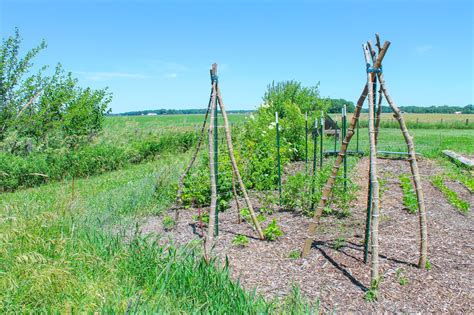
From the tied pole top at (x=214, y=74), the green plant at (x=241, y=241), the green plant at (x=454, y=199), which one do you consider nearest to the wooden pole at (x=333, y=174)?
the green plant at (x=241, y=241)

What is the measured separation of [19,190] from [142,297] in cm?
952

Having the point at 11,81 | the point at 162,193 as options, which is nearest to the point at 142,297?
the point at 162,193

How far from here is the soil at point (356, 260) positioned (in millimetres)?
3815

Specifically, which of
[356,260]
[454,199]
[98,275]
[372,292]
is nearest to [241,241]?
[356,260]

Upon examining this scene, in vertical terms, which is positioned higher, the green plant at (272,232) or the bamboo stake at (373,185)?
the bamboo stake at (373,185)

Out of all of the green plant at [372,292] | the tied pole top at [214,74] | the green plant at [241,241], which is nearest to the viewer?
the green plant at [372,292]

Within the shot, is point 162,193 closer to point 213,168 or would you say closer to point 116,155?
point 213,168

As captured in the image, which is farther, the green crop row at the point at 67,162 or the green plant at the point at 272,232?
the green crop row at the point at 67,162

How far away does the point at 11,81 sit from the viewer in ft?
45.6

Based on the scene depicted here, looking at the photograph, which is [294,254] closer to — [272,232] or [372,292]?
[272,232]

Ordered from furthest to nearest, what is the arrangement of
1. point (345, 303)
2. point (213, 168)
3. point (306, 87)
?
point (306, 87), point (213, 168), point (345, 303)

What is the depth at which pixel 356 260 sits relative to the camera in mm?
4617

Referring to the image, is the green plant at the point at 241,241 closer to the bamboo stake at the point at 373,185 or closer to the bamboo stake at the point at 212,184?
the bamboo stake at the point at 212,184

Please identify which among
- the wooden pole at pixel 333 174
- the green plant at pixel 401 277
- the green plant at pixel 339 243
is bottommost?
the green plant at pixel 401 277
